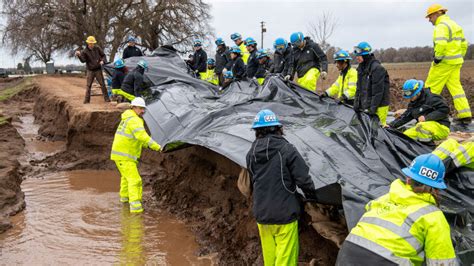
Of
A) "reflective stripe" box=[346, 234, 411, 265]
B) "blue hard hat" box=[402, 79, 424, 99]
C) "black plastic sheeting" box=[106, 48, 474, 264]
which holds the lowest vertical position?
"reflective stripe" box=[346, 234, 411, 265]

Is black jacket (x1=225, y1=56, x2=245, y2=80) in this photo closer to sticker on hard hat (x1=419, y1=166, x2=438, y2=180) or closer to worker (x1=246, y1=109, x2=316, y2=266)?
worker (x1=246, y1=109, x2=316, y2=266)

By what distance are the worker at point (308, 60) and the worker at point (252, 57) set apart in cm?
176

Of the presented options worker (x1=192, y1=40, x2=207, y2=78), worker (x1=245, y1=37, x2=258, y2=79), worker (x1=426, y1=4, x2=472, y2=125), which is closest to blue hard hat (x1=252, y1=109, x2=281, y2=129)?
worker (x1=426, y1=4, x2=472, y2=125)

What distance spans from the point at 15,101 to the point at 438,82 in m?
22.4

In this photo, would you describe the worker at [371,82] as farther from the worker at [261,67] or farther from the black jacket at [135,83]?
the black jacket at [135,83]

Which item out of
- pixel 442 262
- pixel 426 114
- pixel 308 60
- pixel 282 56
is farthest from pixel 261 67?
pixel 442 262

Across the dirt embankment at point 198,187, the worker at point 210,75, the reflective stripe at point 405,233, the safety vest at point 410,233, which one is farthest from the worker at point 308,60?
the reflective stripe at point 405,233

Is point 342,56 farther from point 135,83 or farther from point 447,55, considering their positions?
point 135,83

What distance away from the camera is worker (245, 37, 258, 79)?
10273 mm

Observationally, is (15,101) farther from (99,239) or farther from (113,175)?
(99,239)

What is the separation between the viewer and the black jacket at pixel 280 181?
387cm

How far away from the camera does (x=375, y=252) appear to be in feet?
9.57

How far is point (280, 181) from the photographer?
12.7 ft

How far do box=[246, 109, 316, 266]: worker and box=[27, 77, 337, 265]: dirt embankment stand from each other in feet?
1.71
